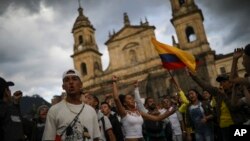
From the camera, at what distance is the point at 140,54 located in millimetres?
33438

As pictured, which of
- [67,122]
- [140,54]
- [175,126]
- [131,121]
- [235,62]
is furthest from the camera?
[140,54]

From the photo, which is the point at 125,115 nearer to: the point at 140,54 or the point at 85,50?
the point at 140,54

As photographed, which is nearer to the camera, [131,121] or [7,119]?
[7,119]

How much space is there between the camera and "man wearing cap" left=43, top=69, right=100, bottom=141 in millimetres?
3131

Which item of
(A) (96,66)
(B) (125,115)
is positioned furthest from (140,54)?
(B) (125,115)

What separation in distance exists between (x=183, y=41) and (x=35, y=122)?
86.0 feet

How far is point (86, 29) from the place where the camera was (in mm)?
36844

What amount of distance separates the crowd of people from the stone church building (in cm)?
1945

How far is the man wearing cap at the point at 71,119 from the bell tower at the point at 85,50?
106 ft

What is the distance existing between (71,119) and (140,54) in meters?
30.4

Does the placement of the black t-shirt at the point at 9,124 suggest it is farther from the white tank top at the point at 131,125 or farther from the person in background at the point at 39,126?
the person in background at the point at 39,126

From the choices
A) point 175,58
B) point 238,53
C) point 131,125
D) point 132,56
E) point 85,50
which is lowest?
point 131,125

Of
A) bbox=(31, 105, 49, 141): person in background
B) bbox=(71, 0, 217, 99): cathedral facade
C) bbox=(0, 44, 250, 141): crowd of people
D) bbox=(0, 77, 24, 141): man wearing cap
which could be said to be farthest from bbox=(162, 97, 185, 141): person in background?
bbox=(71, 0, 217, 99): cathedral facade

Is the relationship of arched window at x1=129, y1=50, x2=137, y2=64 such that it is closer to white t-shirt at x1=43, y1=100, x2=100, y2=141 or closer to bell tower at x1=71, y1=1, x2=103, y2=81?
bell tower at x1=71, y1=1, x2=103, y2=81
